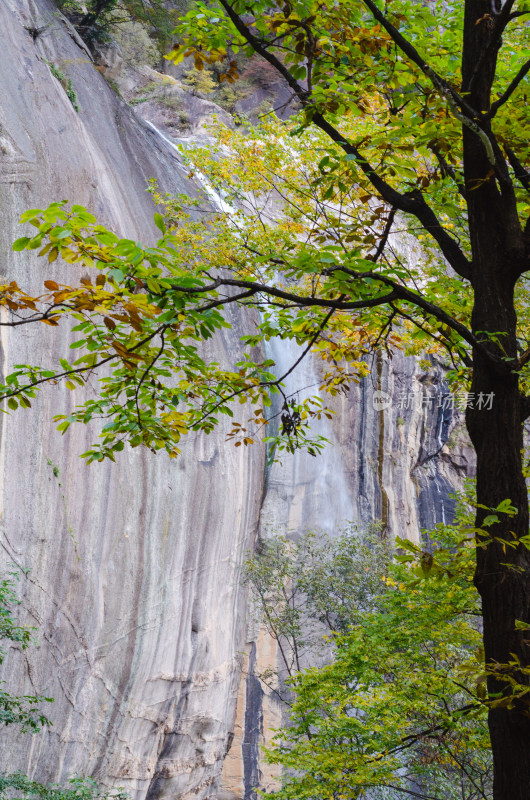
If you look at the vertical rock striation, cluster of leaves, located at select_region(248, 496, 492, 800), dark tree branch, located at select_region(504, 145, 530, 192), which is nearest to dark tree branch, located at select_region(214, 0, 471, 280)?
dark tree branch, located at select_region(504, 145, 530, 192)

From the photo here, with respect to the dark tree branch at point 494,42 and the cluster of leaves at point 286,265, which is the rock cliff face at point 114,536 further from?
the dark tree branch at point 494,42

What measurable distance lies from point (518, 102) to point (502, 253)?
41.2 inches

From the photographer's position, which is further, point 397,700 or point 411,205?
point 397,700

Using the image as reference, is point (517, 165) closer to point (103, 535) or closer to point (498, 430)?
point (498, 430)

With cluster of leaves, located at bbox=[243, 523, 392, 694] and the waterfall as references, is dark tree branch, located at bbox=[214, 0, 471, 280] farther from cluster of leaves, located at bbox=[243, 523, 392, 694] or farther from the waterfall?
the waterfall

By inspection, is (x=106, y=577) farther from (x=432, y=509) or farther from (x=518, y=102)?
(x=432, y=509)

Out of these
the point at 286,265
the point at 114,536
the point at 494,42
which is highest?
the point at 494,42

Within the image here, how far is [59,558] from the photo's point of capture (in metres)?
8.13

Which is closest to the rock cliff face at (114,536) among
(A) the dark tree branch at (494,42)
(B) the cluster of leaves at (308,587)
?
(B) the cluster of leaves at (308,587)

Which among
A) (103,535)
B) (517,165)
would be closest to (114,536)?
(103,535)

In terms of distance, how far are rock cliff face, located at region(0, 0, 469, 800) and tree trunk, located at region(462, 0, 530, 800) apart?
18.4ft

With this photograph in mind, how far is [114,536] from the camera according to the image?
9.40 m

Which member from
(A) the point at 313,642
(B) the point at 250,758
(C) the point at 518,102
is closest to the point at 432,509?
(A) the point at 313,642

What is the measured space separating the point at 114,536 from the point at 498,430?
24.1 feet
